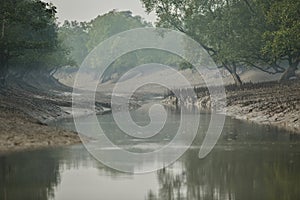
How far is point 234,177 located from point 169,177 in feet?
6.65

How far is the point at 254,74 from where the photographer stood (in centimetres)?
Answer: 9300

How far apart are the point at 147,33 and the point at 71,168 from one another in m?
159

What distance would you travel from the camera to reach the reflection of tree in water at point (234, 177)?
51.0 feet

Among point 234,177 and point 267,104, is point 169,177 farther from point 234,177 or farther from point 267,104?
point 267,104

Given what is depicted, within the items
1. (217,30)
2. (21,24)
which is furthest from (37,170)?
(217,30)

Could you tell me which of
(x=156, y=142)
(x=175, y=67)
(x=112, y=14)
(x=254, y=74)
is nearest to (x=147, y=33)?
(x=112, y=14)

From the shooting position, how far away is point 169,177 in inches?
725

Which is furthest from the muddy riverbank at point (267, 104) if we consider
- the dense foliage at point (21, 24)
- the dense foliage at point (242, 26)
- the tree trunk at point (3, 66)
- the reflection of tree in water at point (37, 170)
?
the tree trunk at point (3, 66)

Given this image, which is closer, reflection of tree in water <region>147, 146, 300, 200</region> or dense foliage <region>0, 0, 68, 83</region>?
reflection of tree in water <region>147, 146, 300, 200</region>

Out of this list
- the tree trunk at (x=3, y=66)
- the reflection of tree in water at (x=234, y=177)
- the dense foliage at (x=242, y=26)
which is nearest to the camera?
the reflection of tree in water at (x=234, y=177)

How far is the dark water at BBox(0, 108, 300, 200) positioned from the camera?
51.6 ft

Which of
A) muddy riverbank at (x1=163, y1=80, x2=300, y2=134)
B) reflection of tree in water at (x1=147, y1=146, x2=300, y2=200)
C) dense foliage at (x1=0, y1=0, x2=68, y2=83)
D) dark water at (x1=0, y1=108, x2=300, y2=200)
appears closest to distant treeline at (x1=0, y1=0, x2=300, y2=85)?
dense foliage at (x1=0, y1=0, x2=68, y2=83)

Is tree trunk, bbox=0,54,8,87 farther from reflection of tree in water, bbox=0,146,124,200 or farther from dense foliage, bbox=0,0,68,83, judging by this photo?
reflection of tree in water, bbox=0,146,124,200

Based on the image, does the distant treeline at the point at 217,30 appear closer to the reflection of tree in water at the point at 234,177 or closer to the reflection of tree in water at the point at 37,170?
the reflection of tree in water at the point at 37,170
